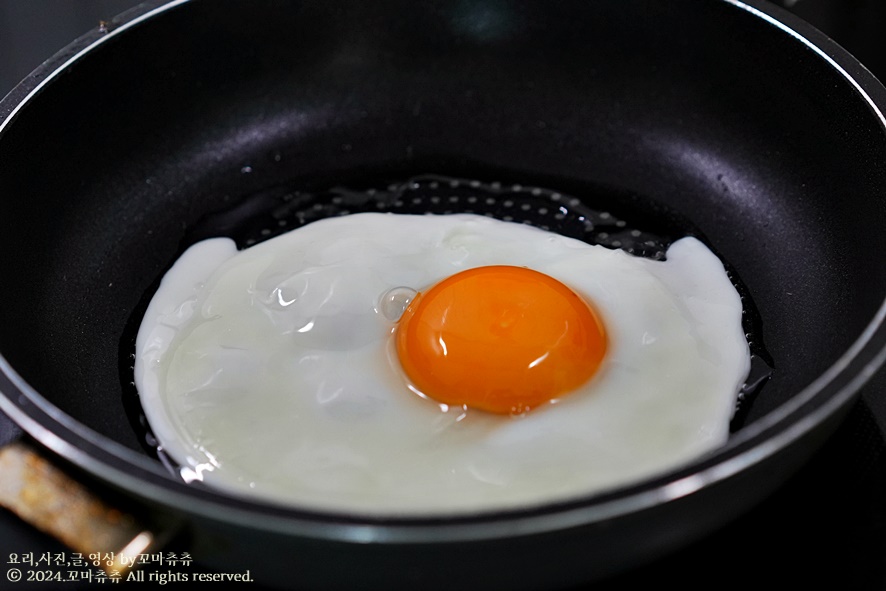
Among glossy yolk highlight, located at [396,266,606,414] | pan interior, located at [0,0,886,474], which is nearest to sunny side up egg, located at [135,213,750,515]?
glossy yolk highlight, located at [396,266,606,414]

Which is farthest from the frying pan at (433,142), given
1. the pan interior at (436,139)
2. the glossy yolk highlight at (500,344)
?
the glossy yolk highlight at (500,344)

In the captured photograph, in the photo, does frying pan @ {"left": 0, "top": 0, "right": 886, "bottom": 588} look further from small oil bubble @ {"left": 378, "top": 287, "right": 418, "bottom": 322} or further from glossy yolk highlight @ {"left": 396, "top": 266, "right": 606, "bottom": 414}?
small oil bubble @ {"left": 378, "top": 287, "right": 418, "bottom": 322}

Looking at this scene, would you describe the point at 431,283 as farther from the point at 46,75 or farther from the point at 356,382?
the point at 46,75

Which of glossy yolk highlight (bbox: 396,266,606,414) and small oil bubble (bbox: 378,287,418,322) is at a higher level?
glossy yolk highlight (bbox: 396,266,606,414)

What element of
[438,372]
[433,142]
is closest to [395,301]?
[438,372]

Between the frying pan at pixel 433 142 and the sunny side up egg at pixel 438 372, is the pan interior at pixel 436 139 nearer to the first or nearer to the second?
the frying pan at pixel 433 142

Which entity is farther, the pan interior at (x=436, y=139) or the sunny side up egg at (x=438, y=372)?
the pan interior at (x=436, y=139)

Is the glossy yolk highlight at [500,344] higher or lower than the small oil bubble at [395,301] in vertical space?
higher

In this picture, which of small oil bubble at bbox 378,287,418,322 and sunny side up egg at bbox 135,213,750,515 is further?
small oil bubble at bbox 378,287,418,322
